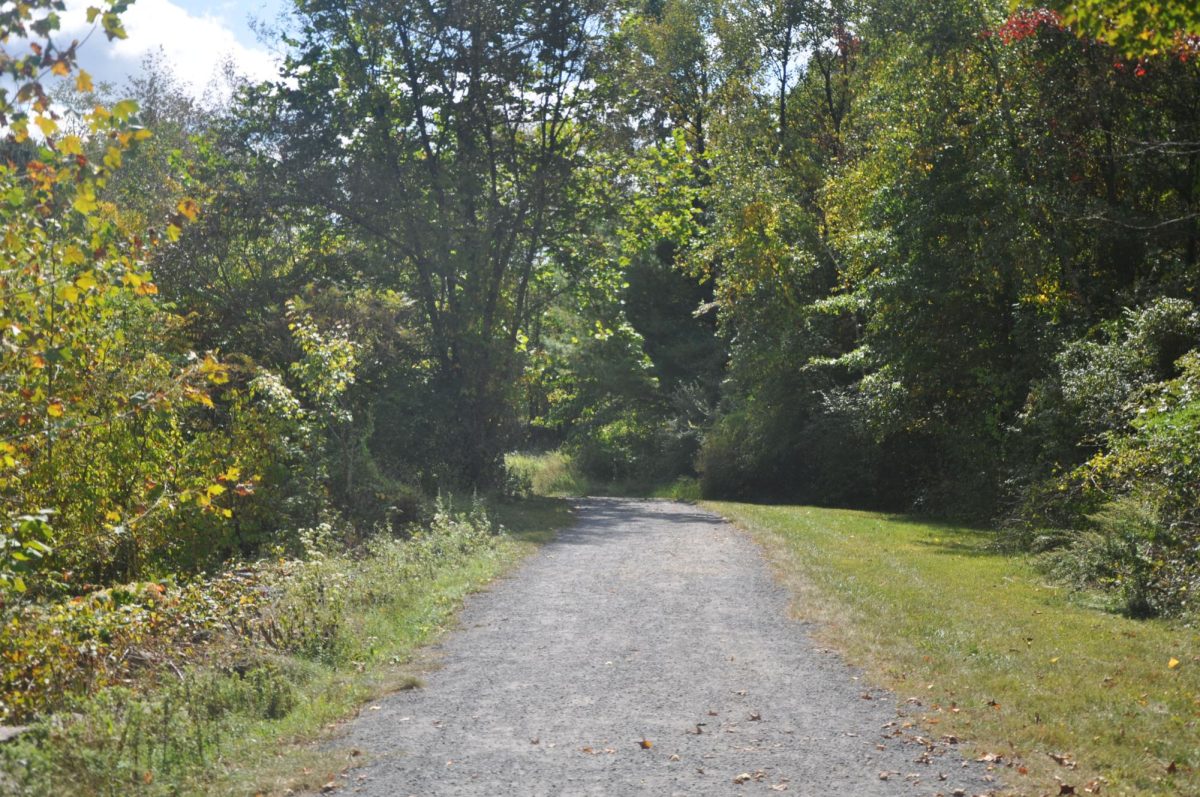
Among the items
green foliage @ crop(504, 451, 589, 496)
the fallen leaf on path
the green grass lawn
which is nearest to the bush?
the green grass lawn

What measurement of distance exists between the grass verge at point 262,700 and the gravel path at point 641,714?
1.11 feet

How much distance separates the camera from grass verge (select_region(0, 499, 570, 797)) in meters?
6.47

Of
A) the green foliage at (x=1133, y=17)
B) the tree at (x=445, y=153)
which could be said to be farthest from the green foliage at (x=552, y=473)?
the green foliage at (x=1133, y=17)

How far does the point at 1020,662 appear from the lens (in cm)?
933

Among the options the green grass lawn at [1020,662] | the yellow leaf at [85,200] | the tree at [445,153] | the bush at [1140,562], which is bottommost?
the green grass lawn at [1020,662]

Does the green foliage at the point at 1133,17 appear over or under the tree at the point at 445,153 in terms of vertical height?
under

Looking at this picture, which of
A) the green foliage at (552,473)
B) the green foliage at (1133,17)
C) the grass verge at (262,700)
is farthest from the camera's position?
the green foliage at (552,473)

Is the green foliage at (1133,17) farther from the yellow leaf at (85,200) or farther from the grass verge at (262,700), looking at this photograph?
the grass verge at (262,700)

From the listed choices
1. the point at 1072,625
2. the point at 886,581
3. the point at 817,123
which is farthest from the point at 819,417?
the point at 1072,625

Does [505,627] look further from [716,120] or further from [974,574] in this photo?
[716,120]

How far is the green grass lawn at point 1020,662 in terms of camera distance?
6.84 meters

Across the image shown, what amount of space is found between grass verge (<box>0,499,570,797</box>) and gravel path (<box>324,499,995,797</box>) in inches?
13.3

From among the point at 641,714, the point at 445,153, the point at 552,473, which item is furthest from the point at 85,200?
the point at 552,473

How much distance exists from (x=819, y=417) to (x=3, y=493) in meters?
22.7
